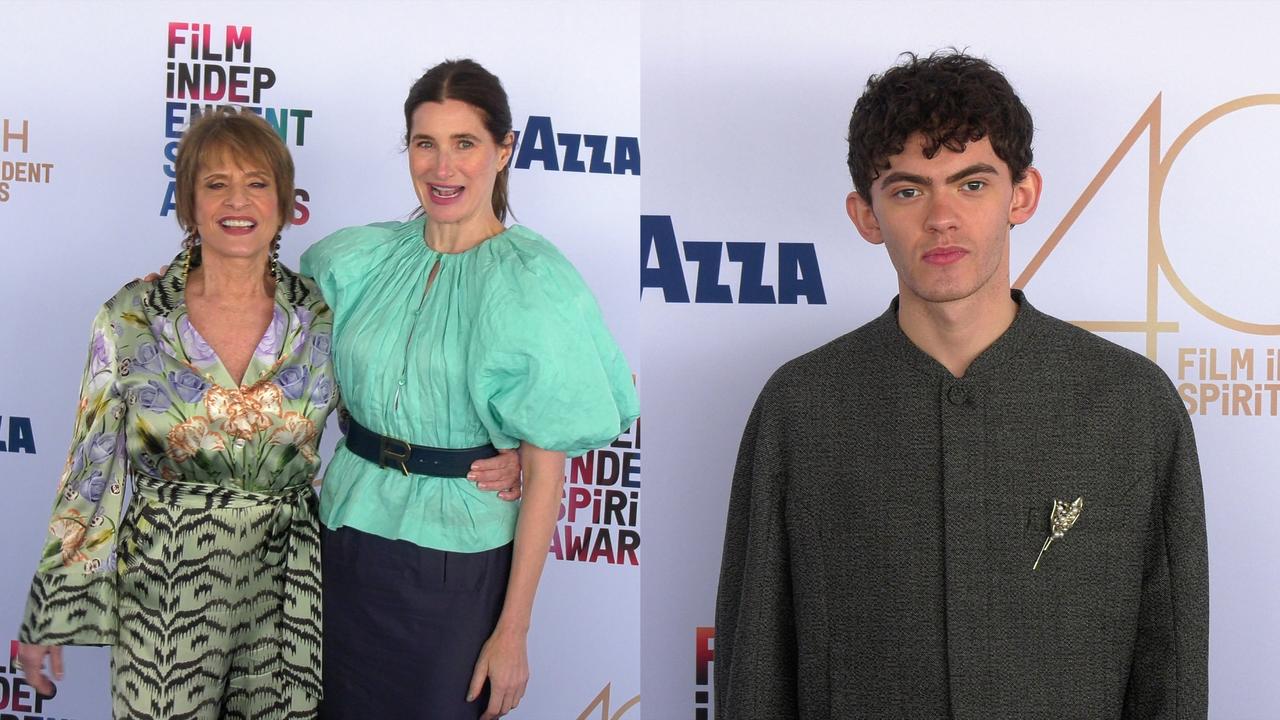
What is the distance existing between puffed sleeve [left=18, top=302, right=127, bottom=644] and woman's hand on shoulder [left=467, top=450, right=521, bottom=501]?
520 millimetres

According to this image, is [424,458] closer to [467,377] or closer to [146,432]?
[467,377]

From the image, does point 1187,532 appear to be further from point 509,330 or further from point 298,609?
point 298,609

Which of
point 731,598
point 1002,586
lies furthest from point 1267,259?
point 731,598

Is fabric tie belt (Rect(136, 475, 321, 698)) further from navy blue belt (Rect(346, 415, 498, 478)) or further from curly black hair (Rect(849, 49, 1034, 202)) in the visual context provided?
curly black hair (Rect(849, 49, 1034, 202))

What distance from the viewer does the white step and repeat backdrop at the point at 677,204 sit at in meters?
2.40

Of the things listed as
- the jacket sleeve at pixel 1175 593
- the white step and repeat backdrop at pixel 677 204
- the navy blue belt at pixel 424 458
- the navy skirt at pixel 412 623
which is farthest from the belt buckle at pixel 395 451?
the jacket sleeve at pixel 1175 593

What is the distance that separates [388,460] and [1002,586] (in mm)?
877

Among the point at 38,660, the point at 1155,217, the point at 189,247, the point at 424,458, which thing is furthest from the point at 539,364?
the point at 1155,217

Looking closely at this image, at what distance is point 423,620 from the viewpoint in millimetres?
1718

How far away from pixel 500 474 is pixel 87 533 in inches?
23.8

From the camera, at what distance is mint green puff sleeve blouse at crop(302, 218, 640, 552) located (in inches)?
66.6

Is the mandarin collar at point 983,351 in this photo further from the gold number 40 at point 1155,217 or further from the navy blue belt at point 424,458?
the gold number 40 at point 1155,217

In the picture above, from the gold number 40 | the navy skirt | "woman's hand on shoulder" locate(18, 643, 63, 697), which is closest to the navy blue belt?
the navy skirt

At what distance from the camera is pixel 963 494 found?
1.59m
